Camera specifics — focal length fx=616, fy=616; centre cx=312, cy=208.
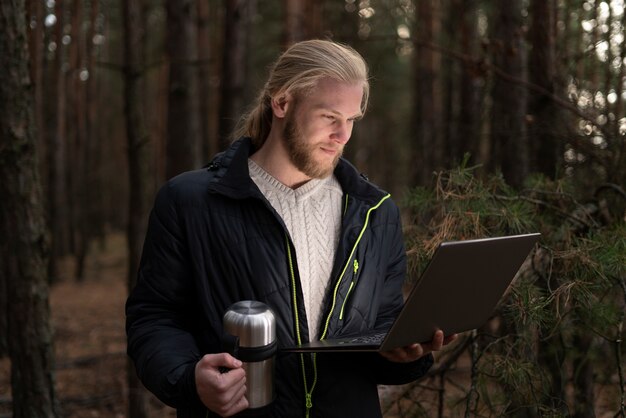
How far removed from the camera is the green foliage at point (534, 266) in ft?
8.30

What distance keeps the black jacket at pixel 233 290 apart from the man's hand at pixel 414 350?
0.20 meters

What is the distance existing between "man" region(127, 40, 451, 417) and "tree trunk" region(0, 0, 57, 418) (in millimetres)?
1772

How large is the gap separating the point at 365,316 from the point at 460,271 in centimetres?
46

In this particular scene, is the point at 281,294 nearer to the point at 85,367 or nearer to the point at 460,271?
the point at 460,271

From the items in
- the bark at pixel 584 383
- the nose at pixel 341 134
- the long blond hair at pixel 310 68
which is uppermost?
the long blond hair at pixel 310 68

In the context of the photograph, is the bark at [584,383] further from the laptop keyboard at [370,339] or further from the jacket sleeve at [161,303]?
the jacket sleeve at [161,303]

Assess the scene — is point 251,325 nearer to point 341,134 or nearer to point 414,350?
point 414,350

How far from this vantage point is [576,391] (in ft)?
12.4

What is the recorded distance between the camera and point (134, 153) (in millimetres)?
5215

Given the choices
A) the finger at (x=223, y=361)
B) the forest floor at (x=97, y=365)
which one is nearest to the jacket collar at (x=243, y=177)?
the finger at (x=223, y=361)

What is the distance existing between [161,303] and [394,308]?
2.70 feet

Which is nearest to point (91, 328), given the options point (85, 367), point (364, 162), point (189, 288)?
point (85, 367)

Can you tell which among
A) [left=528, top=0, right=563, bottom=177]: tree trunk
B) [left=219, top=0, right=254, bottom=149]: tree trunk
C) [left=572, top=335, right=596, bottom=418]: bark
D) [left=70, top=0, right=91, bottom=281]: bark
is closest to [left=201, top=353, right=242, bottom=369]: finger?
[left=572, top=335, right=596, bottom=418]: bark

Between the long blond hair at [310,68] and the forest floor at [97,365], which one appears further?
the forest floor at [97,365]
